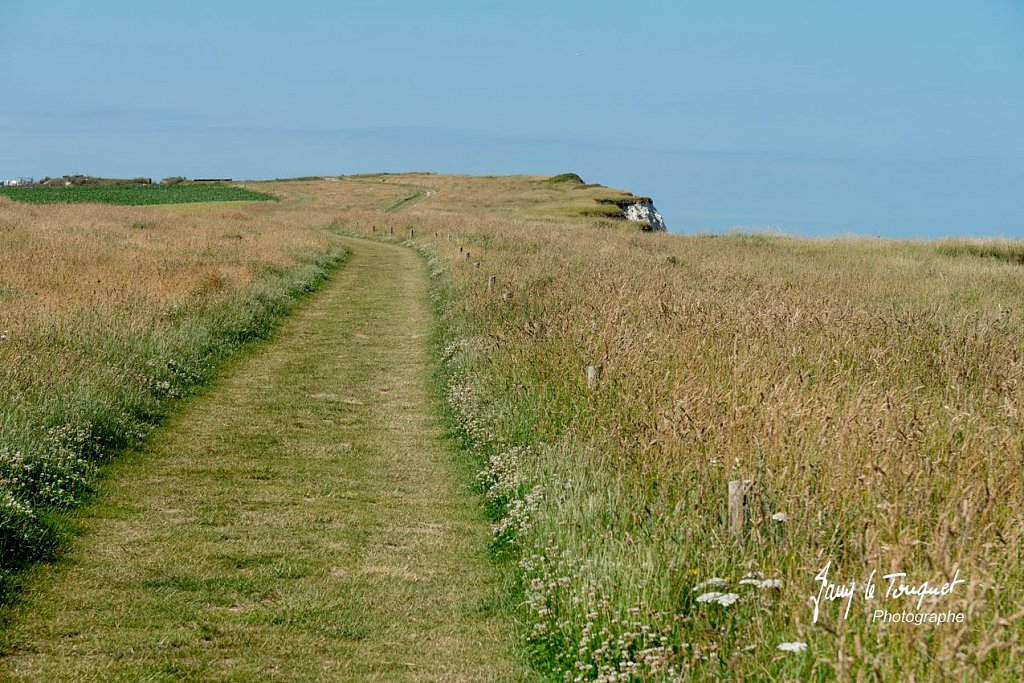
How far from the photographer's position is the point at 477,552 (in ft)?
27.2

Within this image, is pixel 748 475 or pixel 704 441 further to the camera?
pixel 704 441

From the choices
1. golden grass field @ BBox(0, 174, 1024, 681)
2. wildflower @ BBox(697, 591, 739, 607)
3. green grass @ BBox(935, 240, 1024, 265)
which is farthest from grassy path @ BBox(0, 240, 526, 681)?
green grass @ BBox(935, 240, 1024, 265)

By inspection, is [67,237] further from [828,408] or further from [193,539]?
[828,408]

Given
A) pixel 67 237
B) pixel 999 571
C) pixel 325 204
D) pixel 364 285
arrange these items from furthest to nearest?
pixel 325 204 → pixel 67 237 → pixel 364 285 → pixel 999 571

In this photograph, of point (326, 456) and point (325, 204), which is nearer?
point (326, 456)

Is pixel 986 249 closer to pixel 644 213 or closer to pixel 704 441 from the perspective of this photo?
pixel 704 441

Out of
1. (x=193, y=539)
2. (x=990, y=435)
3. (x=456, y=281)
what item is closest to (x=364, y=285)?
(x=456, y=281)

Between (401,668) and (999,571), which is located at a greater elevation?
(999,571)

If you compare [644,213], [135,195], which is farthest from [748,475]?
[135,195]

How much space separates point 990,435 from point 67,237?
99.7 feet

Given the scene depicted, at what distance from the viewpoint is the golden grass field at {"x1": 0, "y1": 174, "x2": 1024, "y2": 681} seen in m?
4.80
